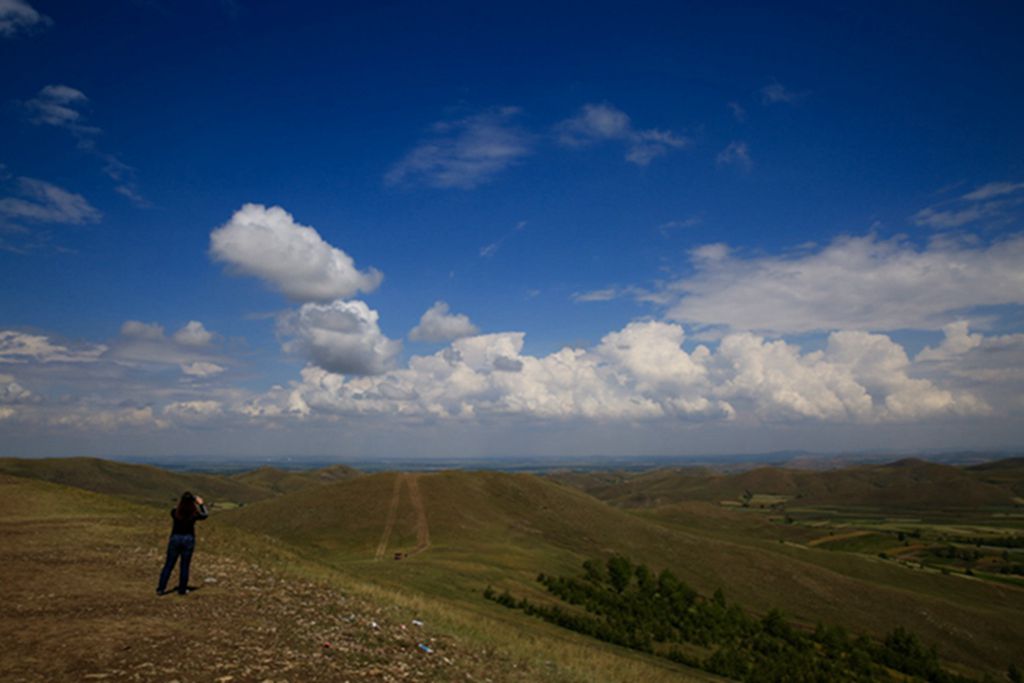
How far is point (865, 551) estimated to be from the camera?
157 m

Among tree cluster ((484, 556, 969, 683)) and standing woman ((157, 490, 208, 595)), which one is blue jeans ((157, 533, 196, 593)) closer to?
standing woman ((157, 490, 208, 595))

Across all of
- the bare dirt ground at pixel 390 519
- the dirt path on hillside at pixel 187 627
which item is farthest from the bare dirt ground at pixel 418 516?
the dirt path on hillside at pixel 187 627

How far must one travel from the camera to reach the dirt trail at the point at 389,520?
7299 cm

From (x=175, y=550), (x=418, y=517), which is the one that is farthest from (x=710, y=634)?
(x=175, y=550)

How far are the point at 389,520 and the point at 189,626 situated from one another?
76.5 metres

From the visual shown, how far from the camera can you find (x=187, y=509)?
18672mm

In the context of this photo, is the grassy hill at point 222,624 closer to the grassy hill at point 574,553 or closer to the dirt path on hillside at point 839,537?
the grassy hill at point 574,553

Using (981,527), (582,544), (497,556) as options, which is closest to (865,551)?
(981,527)

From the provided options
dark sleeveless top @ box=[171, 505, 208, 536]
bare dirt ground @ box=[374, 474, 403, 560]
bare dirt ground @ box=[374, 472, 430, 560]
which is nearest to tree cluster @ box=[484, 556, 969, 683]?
bare dirt ground @ box=[374, 472, 430, 560]

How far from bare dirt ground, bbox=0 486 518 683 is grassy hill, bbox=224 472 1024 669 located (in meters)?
28.8

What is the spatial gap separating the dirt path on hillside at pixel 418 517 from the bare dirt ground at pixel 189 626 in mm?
47223

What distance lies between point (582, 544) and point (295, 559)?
228 ft

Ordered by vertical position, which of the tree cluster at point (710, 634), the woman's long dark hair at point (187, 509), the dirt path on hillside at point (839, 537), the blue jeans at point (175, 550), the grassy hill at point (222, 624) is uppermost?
the woman's long dark hair at point (187, 509)

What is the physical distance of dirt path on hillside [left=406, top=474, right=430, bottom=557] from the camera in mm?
75981
